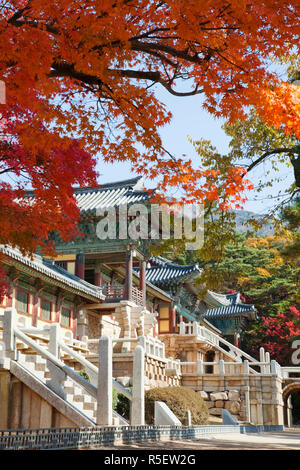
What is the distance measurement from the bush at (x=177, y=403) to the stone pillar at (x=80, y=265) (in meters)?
10.2

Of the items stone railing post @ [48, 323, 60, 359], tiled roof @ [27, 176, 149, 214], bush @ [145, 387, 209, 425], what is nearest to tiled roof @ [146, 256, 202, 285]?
tiled roof @ [27, 176, 149, 214]

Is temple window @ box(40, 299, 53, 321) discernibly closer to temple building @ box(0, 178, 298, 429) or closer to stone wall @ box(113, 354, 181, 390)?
temple building @ box(0, 178, 298, 429)

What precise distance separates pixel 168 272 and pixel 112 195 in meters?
12.4

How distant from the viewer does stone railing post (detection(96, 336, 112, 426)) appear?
11461mm

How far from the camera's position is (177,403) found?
19.0 metres

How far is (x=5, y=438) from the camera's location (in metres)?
8.46

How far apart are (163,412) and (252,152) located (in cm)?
685

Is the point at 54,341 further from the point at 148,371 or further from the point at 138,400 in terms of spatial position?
the point at 148,371

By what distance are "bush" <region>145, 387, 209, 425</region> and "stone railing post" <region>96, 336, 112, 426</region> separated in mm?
7612

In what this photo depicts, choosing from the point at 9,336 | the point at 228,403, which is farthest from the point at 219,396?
the point at 9,336

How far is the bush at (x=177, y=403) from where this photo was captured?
18891 mm

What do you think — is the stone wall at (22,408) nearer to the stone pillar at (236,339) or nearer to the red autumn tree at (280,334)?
the red autumn tree at (280,334)
